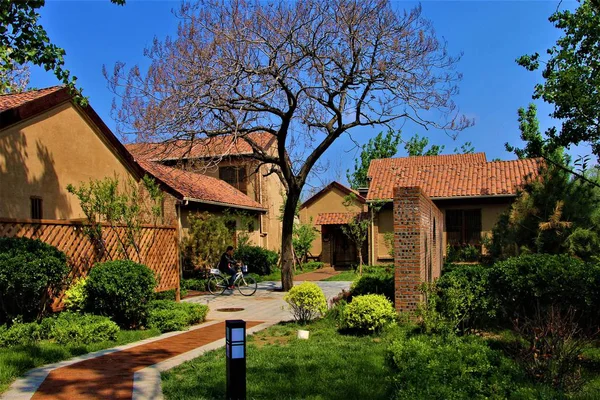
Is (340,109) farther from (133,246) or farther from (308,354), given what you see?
(308,354)

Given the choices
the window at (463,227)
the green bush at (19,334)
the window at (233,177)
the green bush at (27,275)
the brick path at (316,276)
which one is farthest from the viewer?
the window at (233,177)

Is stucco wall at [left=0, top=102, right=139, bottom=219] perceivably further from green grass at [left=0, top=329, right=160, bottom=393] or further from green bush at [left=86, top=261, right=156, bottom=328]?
green grass at [left=0, top=329, right=160, bottom=393]

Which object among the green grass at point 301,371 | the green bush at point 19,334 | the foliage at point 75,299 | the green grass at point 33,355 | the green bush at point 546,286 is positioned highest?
the green bush at point 546,286

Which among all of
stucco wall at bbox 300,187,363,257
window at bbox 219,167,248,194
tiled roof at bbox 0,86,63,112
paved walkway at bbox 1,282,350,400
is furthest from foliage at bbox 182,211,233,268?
stucco wall at bbox 300,187,363,257

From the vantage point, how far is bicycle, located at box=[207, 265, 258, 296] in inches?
649

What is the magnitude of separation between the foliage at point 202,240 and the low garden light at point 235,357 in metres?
14.1

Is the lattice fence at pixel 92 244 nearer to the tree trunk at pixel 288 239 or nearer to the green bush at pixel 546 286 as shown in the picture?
the tree trunk at pixel 288 239

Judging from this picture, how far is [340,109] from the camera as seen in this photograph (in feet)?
50.1

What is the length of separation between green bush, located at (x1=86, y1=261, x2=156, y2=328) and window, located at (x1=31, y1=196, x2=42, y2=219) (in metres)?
3.53

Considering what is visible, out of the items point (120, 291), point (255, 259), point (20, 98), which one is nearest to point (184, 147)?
point (20, 98)

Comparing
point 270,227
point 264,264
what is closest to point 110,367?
point 264,264

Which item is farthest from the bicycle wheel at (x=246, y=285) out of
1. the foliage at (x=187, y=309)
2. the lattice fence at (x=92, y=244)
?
the foliage at (x=187, y=309)

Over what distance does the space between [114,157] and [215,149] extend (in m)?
3.06

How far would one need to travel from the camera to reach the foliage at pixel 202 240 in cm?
1889
